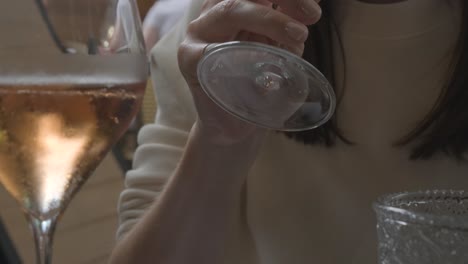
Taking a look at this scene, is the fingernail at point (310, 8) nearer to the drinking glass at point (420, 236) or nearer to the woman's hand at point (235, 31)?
the woman's hand at point (235, 31)

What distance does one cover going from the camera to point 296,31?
0.49 meters

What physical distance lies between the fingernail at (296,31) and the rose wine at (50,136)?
14 cm

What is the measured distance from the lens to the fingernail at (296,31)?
0.49 meters

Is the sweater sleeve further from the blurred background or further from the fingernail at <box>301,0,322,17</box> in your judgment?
the blurred background

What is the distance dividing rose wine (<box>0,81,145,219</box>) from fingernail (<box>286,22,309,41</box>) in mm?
139

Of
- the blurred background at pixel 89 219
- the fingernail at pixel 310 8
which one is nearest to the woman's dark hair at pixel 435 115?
the fingernail at pixel 310 8

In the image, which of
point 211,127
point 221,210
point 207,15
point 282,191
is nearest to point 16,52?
point 207,15

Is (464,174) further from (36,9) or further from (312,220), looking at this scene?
(36,9)

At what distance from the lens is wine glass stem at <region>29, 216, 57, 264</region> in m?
0.40

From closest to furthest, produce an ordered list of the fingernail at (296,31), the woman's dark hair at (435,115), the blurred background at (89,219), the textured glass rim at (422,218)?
the textured glass rim at (422,218) → the fingernail at (296,31) → the woman's dark hair at (435,115) → the blurred background at (89,219)

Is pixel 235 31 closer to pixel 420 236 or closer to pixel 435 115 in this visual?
pixel 420 236

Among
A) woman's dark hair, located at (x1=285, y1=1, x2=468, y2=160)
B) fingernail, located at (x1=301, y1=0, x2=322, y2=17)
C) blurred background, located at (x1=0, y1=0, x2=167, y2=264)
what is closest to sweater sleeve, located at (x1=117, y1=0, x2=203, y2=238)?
woman's dark hair, located at (x1=285, y1=1, x2=468, y2=160)

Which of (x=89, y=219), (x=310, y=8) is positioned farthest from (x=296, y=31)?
(x=89, y=219)

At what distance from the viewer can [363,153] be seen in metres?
0.99
